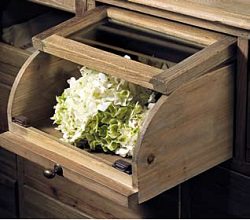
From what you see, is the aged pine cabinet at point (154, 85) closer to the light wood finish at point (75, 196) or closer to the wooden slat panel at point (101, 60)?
the wooden slat panel at point (101, 60)

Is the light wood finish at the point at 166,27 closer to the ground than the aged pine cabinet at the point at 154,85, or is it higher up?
higher up

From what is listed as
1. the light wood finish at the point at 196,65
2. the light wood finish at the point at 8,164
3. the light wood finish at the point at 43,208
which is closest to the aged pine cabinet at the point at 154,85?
the light wood finish at the point at 196,65

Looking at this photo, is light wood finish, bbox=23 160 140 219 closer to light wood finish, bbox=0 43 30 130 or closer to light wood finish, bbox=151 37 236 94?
light wood finish, bbox=0 43 30 130

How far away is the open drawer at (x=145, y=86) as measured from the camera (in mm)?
1485

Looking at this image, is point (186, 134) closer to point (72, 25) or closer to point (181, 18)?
point (181, 18)

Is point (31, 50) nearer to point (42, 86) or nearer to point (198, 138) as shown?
point (42, 86)

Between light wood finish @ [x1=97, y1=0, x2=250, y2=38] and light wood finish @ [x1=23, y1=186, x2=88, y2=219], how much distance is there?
60 centimetres

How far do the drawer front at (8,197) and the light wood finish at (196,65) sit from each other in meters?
0.91

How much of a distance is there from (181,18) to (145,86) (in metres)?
0.21

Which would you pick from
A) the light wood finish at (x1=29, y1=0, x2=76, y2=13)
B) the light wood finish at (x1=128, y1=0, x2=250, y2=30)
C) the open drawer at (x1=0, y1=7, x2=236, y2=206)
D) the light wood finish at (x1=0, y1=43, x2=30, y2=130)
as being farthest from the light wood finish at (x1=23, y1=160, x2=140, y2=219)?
the light wood finish at (x1=128, y1=0, x2=250, y2=30)

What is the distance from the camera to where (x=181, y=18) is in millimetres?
1635

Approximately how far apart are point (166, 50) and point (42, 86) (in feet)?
0.93

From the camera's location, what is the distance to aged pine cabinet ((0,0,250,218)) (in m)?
1.49

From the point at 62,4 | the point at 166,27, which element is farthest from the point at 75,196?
the point at 166,27
